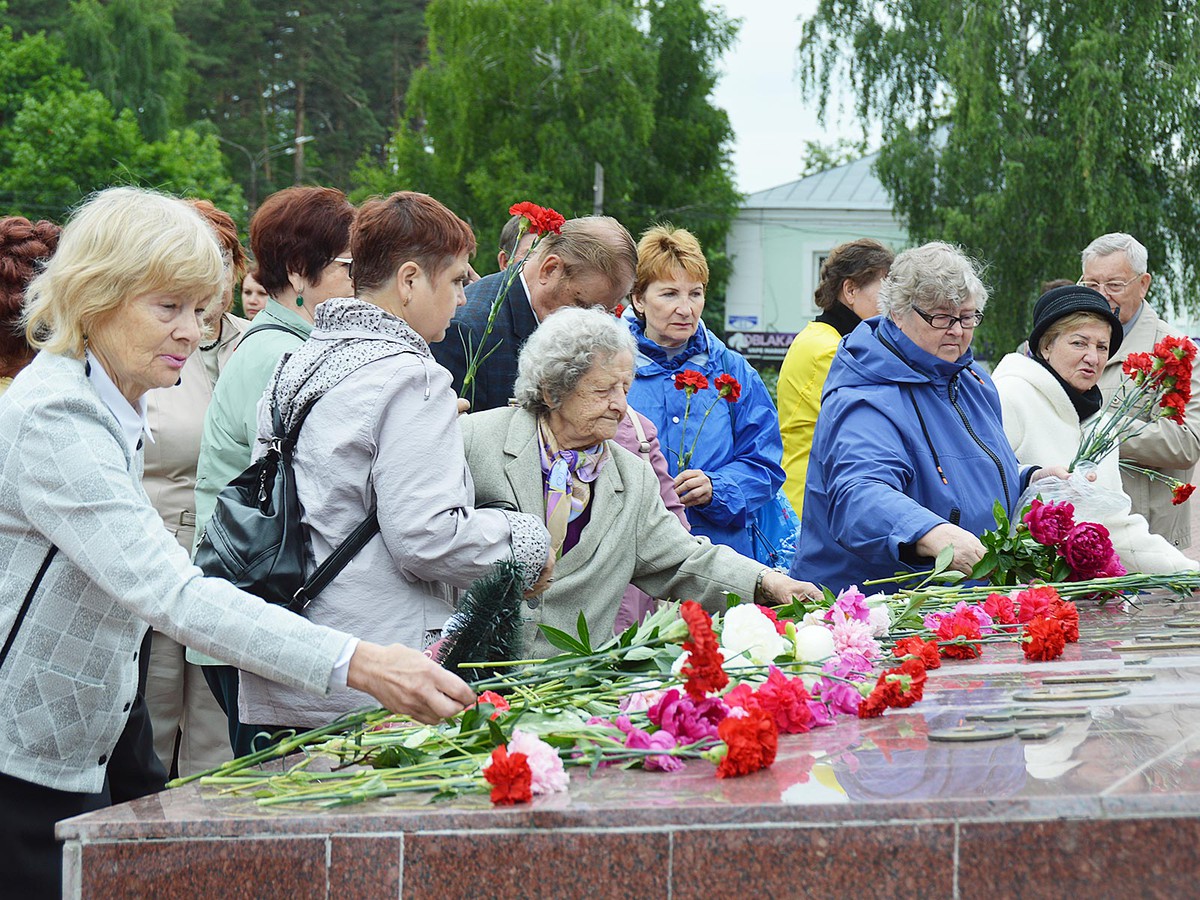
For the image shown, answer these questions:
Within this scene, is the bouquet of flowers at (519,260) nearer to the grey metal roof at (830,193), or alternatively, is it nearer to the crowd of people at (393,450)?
the crowd of people at (393,450)

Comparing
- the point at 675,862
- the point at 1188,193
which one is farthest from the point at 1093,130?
the point at 675,862

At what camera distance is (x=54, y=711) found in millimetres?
2477

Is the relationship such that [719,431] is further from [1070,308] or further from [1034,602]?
[1034,602]

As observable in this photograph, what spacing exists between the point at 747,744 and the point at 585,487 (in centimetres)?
167

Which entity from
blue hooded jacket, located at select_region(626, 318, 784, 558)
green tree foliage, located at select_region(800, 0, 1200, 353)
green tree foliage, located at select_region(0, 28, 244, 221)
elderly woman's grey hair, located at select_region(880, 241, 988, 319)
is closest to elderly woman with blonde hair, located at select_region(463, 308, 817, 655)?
elderly woman's grey hair, located at select_region(880, 241, 988, 319)

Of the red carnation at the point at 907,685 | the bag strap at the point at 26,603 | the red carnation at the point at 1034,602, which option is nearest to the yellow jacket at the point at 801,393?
the red carnation at the point at 1034,602

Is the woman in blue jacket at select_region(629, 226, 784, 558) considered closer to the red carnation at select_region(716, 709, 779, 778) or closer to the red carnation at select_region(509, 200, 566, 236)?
the red carnation at select_region(509, 200, 566, 236)

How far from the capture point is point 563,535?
356 centimetres

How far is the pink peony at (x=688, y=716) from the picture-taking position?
7.41ft

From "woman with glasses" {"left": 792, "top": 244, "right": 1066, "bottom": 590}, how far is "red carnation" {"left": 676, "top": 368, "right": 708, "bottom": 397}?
0.88 meters

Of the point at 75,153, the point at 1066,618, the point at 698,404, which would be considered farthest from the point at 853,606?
the point at 75,153

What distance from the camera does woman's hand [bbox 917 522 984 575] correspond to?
3.64 m

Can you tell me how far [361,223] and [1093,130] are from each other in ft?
75.5

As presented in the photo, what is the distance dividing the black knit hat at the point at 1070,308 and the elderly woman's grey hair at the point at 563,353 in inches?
79.2
